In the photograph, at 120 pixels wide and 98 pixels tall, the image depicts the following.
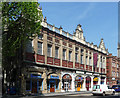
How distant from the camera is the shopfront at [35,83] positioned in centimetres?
3359

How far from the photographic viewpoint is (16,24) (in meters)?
25.3

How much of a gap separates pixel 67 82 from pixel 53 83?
4.38 meters

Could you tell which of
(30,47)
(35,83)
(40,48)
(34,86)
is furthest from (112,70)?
(30,47)

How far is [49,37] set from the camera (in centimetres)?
3878

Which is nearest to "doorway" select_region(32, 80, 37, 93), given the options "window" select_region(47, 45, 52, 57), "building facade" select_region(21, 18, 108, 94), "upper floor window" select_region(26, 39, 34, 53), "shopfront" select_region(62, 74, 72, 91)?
"building facade" select_region(21, 18, 108, 94)

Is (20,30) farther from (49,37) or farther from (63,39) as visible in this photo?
(63,39)

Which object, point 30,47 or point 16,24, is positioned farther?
point 30,47

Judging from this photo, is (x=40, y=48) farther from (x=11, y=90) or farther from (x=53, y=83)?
(x=11, y=90)

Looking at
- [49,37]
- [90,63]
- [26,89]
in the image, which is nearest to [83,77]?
[90,63]

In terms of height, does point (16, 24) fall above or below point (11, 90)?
above

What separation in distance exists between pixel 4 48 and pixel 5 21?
Result: 9.85 ft

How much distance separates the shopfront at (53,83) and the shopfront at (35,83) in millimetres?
2162

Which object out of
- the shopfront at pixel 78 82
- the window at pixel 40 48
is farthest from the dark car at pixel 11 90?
the shopfront at pixel 78 82

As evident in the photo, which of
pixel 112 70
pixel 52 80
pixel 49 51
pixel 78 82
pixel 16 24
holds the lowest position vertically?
pixel 78 82
